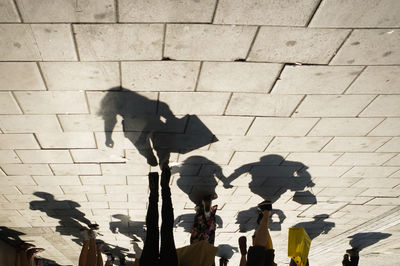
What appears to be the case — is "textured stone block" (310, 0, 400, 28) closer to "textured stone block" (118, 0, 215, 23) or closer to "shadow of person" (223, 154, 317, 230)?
"textured stone block" (118, 0, 215, 23)

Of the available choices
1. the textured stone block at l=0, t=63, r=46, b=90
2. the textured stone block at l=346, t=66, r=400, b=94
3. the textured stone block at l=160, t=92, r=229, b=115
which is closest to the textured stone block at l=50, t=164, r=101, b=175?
the textured stone block at l=0, t=63, r=46, b=90

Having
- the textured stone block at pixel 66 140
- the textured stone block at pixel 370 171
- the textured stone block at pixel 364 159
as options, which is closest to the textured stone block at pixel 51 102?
the textured stone block at pixel 66 140

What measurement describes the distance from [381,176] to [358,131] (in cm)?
156

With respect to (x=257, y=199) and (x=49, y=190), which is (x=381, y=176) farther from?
(x=49, y=190)

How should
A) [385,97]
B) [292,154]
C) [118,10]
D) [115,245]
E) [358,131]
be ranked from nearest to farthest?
[118,10], [385,97], [358,131], [292,154], [115,245]

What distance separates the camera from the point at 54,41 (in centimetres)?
181

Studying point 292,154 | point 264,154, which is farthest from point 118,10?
point 292,154

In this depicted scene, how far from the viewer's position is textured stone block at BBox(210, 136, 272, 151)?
304cm

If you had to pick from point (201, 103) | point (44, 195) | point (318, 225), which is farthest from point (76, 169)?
point (318, 225)

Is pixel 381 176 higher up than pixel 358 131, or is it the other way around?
pixel 358 131

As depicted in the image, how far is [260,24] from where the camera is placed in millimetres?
1756

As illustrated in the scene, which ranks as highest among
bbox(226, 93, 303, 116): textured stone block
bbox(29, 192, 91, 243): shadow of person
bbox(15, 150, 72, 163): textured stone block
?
bbox(226, 93, 303, 116): textured stone block

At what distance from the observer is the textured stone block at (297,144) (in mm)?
3059

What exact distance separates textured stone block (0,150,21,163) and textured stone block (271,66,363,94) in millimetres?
3348
